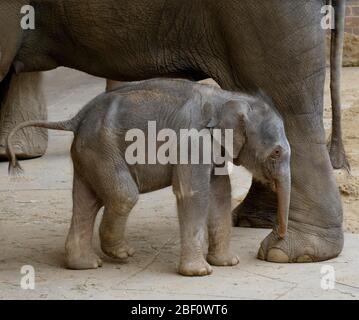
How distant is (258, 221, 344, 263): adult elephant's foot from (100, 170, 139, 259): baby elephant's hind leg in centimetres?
58

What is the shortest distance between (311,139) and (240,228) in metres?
0.73

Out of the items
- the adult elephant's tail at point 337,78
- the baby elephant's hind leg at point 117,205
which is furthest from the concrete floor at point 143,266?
the adult elephant's tail at point 337,78

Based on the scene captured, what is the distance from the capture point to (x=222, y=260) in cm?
439

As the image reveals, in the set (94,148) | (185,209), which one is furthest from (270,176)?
(94,148)

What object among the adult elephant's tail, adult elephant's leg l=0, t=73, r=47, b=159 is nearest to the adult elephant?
the adult elephant's tail

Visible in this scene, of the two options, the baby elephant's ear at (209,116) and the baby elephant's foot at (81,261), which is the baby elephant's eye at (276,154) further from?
the baby elephant's foot at (81,261)

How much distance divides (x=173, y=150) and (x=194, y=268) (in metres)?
0.43

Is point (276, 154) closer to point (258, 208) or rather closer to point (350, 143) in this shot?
point (258, 208)

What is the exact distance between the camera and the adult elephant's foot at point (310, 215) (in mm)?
4477

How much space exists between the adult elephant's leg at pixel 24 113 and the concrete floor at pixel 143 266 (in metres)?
0.83

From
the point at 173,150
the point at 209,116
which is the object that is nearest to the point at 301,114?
the point at 209,116

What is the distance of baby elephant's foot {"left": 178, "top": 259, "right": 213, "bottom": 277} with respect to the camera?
4.21 m

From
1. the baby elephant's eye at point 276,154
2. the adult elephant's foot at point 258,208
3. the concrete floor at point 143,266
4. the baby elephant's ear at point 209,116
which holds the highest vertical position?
the baby elephant's ear at point 209,116
